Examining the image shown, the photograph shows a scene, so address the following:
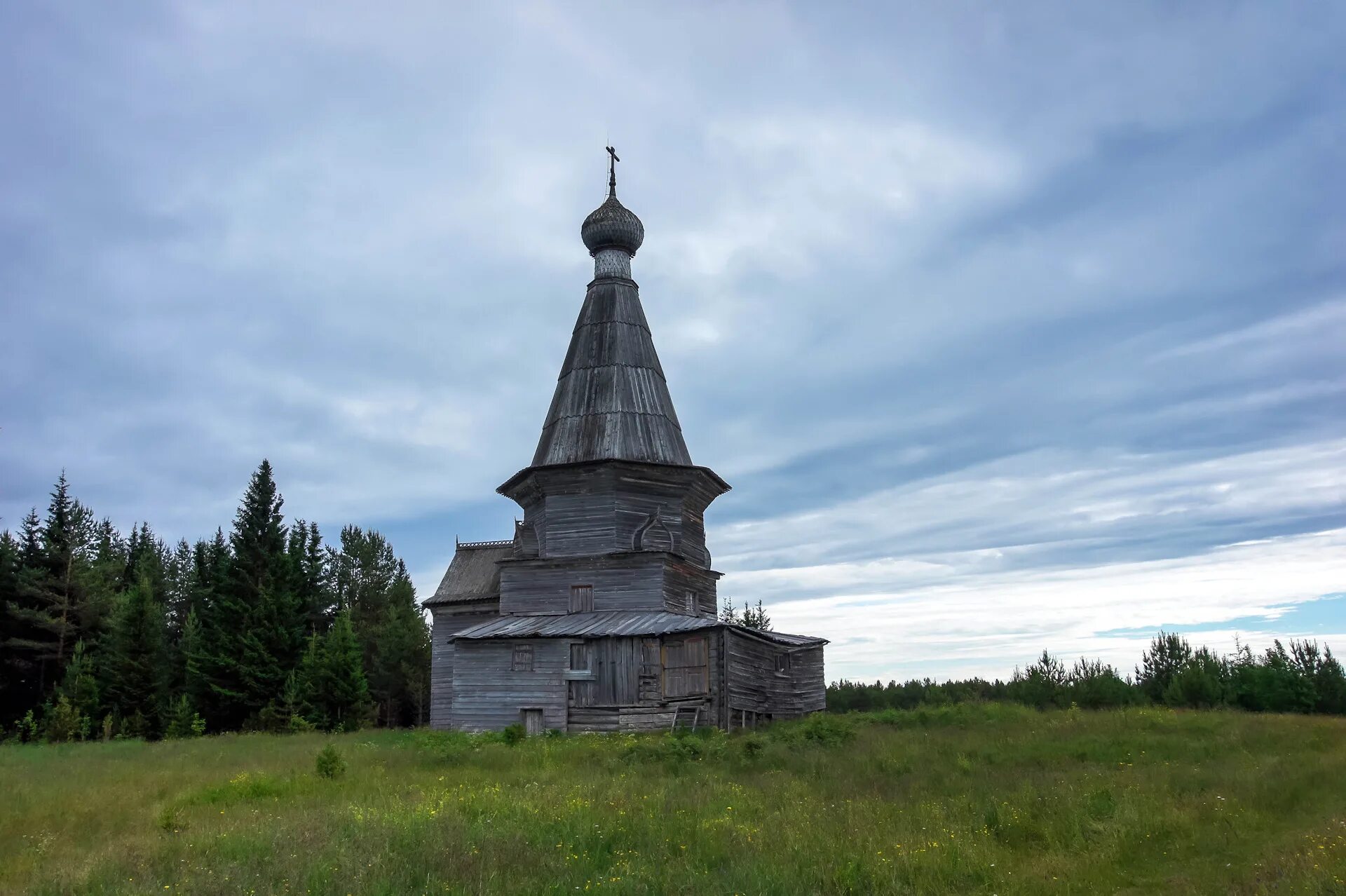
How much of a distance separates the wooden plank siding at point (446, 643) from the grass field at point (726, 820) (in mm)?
16699

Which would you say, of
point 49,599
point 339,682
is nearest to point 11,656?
point 49,599

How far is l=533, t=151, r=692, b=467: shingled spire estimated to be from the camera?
3155 centimetres

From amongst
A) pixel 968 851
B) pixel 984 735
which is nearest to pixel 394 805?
pixel 968 851

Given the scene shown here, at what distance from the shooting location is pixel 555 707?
27.0 meters

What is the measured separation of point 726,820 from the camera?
432 inches

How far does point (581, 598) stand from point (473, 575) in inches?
378

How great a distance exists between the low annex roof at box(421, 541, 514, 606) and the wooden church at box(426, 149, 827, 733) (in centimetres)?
10

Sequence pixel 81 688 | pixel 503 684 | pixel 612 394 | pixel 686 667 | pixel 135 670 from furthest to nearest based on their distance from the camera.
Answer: pixel 135 670
pixel 81 688
pixel 612 394
pixel 503 684
pixel 686 667

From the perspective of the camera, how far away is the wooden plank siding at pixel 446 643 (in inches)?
1405

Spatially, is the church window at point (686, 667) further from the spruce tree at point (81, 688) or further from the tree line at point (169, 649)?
the spruce tree at point (81, 688)

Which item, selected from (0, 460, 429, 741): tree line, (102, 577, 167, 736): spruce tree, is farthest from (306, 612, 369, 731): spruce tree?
(102, 577, 167, 736): spruce tree

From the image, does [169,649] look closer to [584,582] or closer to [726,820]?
[584,582]

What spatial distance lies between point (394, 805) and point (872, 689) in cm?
3245

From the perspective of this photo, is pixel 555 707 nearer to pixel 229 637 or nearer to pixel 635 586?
pixel 635 586
